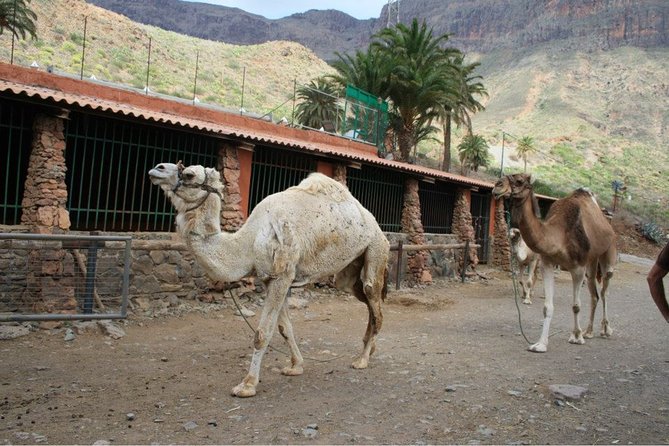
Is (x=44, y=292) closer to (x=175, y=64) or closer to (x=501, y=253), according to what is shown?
(x=501, y=253)

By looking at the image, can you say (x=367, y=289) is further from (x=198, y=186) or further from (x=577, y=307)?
(x=577, y=307)

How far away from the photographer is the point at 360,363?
6.16 meters

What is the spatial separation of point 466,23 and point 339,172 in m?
136

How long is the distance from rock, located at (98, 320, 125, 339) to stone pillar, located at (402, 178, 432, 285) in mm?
9562

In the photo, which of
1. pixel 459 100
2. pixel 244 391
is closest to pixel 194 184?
pixel 244 391

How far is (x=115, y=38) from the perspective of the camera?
46969mm

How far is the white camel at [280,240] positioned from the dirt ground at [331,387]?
557mm

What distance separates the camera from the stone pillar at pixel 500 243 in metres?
21.2

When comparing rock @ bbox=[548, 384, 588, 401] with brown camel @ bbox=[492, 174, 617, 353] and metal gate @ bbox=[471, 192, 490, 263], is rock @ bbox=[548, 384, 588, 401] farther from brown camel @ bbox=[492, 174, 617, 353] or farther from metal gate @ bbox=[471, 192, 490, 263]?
metal gate @ bbox=[471, 192, 490, 263]

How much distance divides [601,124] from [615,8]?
51279 millimetres

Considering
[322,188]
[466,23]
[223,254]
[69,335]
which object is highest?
[466,23]

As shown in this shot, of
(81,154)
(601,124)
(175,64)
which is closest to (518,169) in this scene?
(601,124)

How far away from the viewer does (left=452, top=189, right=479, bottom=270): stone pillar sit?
18484 mm

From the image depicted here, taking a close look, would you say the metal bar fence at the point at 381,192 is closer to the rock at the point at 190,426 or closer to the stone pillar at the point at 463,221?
the stone pillar at the point at 463,221
